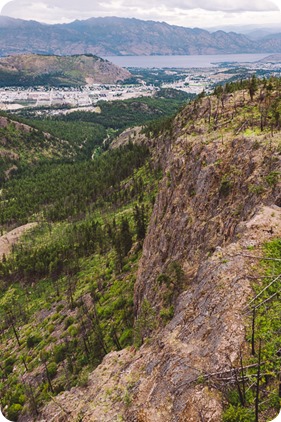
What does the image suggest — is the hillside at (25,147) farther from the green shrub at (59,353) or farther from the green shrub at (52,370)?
the green shrub at (52,370)

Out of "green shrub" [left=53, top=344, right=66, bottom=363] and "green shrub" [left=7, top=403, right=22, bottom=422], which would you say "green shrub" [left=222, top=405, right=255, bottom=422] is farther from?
"green shrub" [left=53, top=344, right=66, bottom=363]

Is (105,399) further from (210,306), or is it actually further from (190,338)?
(210,306)

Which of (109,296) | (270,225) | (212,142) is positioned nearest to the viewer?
(270,225)

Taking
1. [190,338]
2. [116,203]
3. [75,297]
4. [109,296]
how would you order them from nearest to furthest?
1. [190,338]
2. [109,296]
3. [75,297]
4. [116,203]

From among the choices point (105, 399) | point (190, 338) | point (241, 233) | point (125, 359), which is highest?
point (241, 233)

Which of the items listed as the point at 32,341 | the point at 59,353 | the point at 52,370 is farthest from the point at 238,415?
the point at 32,341

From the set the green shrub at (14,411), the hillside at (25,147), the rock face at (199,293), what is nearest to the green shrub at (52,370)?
the green shrub at (14,411)

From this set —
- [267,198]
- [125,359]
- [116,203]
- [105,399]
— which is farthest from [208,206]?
[116,203]
